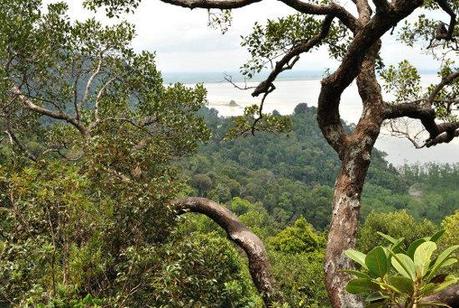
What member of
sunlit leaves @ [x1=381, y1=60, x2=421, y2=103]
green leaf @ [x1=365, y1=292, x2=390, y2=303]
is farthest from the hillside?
green leaf @ [x1=365, y1=292, x2=390, y2=303]

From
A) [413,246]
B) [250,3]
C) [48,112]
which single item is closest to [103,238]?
[250,3]

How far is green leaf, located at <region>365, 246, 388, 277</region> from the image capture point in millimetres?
2213

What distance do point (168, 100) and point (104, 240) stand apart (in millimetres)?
6058

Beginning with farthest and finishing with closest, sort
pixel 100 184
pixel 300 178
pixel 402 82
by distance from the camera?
1. pixel 300 178
2. pixel 402 82
3. pixel 100 184

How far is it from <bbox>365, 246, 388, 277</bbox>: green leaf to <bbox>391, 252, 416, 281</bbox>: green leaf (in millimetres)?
76

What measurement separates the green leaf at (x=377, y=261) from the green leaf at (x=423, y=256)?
167mm

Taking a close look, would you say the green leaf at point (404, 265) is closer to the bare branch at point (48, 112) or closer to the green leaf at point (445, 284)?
the green leaf at point (445, 284)

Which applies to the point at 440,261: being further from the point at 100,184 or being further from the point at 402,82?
the point at 402,82

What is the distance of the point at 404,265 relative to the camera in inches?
90.7

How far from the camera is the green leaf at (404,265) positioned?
90.0 inches

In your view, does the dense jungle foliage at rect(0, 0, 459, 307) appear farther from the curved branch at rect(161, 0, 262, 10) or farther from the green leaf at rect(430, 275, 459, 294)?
the curved branch at rect(161, 0, 262, 10)

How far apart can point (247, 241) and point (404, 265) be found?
3.15 metres

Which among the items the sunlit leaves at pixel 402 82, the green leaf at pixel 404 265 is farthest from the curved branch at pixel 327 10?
the sunlit leaves at pixel 402 82

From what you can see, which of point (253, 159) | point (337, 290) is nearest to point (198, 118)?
point (337, 290)
